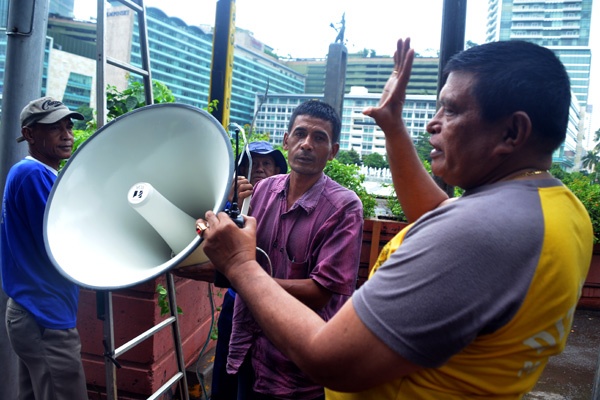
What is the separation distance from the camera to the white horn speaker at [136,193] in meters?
1.50

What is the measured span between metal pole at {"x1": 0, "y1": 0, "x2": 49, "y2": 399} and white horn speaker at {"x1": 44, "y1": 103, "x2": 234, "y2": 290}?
1.42 meters

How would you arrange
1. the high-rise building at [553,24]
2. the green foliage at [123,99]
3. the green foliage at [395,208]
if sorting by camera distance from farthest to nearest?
1. the high-rise building at [553,24]
2. the green foliage at [395,208]
3. the green foliage at [123,99]

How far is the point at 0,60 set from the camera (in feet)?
10.4

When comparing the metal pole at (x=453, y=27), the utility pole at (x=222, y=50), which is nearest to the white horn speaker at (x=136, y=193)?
the metal pole at (x=453, y=27)

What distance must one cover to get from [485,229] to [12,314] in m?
2.53

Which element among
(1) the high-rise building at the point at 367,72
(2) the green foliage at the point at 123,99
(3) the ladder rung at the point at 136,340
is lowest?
(3) the ladder rung at the point at 136,340

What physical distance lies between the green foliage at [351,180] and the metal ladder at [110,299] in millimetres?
3124

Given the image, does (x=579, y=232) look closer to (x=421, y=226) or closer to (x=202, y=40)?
(x=421, y=226)

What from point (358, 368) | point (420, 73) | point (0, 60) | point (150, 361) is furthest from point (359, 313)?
point (420, 73)

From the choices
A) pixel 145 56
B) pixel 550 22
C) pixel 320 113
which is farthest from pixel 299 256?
pixel 550 22

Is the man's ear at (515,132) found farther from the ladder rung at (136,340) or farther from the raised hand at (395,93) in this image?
the ladder rung at (136,340)

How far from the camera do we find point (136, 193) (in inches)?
61.7

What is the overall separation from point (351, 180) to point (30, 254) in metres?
3.94

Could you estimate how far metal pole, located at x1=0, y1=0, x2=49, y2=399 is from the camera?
2.69 m
